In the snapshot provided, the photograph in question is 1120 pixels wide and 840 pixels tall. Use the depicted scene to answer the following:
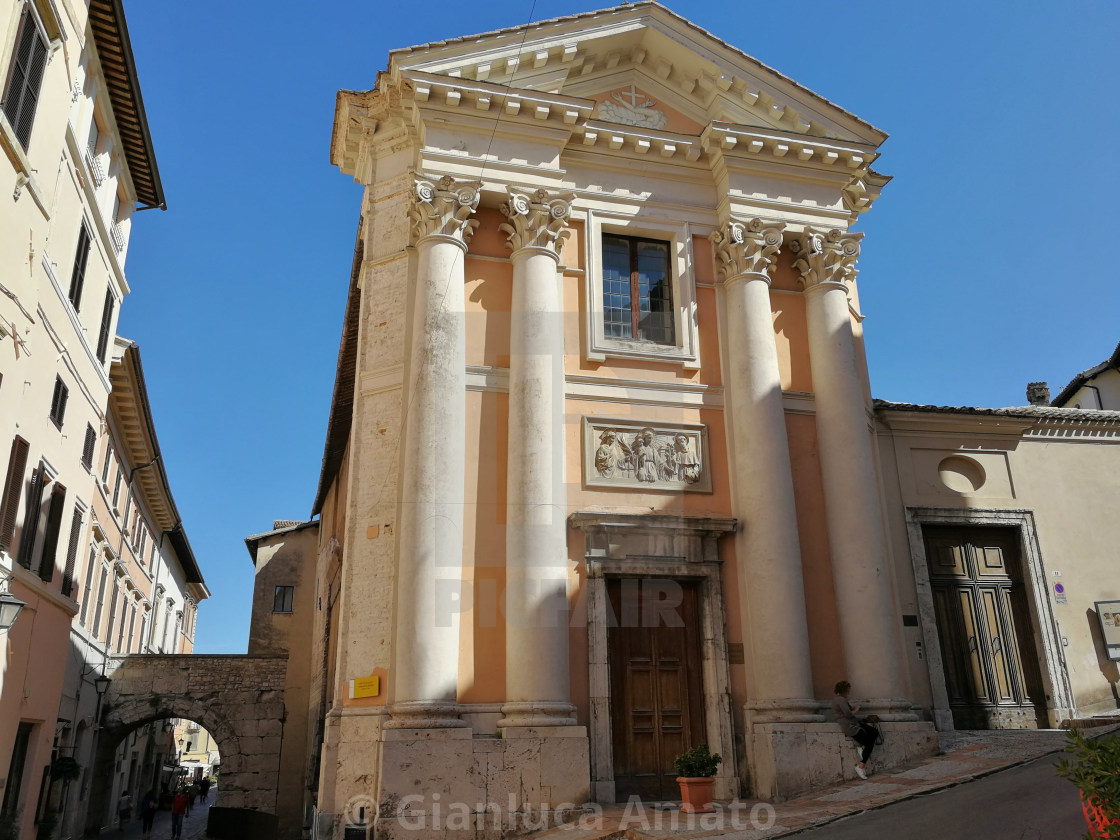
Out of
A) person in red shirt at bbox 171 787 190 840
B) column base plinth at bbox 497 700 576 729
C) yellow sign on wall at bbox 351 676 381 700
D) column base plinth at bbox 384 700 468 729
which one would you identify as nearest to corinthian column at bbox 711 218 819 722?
column base plinth at bbox 497 700 576 729

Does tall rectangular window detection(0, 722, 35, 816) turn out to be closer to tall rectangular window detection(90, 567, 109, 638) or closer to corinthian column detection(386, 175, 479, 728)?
corinthian column detection(386, 175, 479, 728)

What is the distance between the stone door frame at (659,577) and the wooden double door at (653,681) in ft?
0.58

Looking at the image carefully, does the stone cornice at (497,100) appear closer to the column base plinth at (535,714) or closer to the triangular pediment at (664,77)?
the triangular pediment at (664,77)

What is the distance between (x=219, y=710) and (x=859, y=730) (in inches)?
673

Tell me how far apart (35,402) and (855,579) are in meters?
11.5

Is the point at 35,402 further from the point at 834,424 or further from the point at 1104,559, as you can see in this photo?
the point at 1104,559

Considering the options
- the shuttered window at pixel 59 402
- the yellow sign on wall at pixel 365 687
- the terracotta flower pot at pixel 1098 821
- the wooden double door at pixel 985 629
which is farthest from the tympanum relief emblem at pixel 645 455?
the shuttered window at pixel 59 402

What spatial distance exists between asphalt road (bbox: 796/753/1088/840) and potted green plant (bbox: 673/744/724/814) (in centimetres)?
170

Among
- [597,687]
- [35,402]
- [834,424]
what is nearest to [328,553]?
[35,402]

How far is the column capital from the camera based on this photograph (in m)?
14.5

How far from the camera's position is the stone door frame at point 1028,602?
13.8 m

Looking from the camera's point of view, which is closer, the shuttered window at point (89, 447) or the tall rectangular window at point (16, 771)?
the tall rectangular window at point (16, 771)

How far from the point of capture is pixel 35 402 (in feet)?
40.9

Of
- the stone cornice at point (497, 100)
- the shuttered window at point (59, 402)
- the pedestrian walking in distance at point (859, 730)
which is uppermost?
the stone cornice at point (497, 100)
